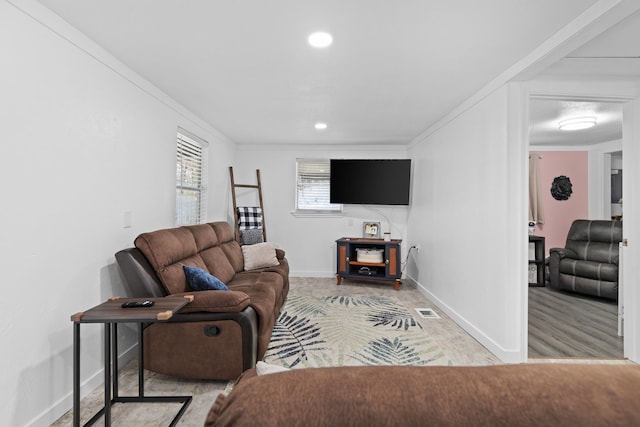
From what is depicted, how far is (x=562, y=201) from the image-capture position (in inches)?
223

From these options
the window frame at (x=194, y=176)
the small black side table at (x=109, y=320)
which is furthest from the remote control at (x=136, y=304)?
the window frame at (x=194, y=176)

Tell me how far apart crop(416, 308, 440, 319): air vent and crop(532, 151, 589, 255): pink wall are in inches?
120

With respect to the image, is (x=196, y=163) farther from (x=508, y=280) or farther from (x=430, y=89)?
(x=508, y=280)

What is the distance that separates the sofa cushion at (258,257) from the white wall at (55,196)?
1.64 metres

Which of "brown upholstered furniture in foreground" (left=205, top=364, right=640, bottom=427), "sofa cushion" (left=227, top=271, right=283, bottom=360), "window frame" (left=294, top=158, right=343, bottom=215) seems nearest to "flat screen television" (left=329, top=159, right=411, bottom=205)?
"window frame" (left=294, top=158, right=343, bottom=215)

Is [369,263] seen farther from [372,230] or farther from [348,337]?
[348,337]

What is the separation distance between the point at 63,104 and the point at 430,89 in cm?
278

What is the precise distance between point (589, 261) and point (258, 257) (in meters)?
4.42

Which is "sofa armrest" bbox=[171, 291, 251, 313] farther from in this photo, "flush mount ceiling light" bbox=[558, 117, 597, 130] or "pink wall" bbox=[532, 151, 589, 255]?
"pink wall" bbox=[532, 151, 589, 255]

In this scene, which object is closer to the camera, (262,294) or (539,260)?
(262,294)

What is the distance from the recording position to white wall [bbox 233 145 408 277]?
571 centimetres

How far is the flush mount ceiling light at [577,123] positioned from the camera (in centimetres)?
400

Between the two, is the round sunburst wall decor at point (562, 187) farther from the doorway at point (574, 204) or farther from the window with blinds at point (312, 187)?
the window with blinds at point (312, 187)

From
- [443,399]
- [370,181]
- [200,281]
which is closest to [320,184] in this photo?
[370,181]
